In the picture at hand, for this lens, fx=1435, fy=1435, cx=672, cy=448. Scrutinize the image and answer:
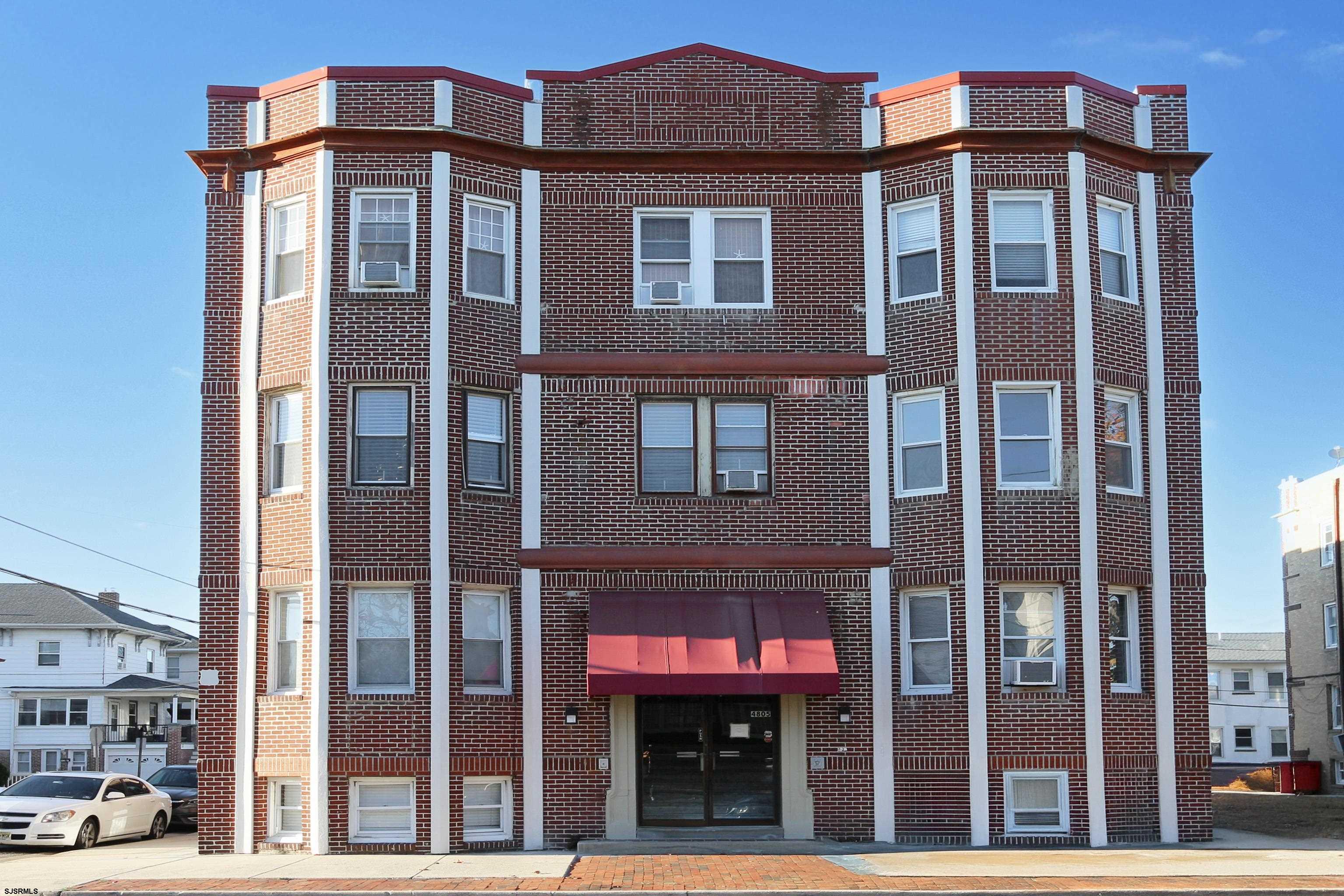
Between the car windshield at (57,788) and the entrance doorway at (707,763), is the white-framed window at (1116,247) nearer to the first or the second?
the entrance doorway at (707,763)

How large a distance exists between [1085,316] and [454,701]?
10.5 m

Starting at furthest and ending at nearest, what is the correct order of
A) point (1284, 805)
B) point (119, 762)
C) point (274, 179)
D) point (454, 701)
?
point (119, 762), point (1284, 805), point (274, 179), point (454, 701)

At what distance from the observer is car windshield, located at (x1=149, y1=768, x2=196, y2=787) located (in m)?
28.8

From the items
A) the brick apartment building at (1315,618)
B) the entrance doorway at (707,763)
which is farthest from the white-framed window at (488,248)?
the brick apartment building at (1315,618)

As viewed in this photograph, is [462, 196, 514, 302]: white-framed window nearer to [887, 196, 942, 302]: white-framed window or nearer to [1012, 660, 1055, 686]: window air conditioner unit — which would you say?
[887, 196, 942, 302]: white-framed window

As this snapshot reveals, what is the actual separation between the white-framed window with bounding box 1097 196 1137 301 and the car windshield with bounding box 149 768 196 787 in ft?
65.0

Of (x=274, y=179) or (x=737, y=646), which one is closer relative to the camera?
(x=737, y=646)

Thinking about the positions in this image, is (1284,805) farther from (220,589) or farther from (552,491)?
(220,589)

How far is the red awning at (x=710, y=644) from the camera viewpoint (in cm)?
1928

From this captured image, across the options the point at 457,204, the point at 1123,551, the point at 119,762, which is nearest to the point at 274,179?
the point at 457,204

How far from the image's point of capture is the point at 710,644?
19.8 m

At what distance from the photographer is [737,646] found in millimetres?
19812

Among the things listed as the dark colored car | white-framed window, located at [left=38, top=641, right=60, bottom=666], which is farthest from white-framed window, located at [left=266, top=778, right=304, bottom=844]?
white-framed window, located at [left=38, top=641, right=60, bottom=666]

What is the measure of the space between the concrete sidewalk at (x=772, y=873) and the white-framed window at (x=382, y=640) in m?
2.37
